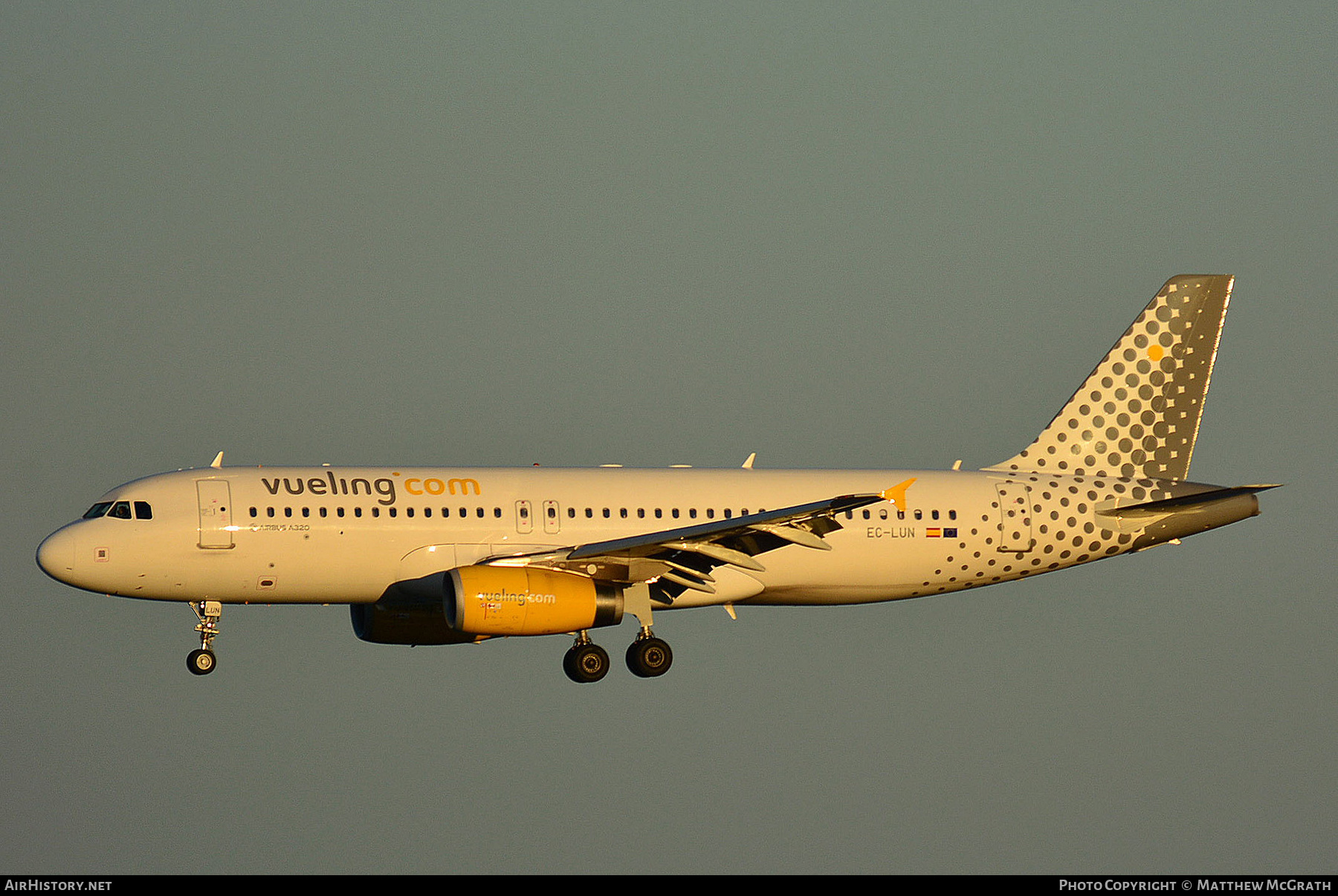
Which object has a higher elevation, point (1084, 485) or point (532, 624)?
point (1084, 485)

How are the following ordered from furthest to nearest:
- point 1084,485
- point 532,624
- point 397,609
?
point 1084,485, point 397,609, point 532,624

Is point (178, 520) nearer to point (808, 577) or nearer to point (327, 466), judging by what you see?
point (327, 466)

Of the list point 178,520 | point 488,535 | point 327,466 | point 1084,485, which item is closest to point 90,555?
point 178,520

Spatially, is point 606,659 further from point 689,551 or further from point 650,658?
point 689,551

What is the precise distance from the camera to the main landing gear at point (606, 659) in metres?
42.2

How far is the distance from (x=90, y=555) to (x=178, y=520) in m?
1.94

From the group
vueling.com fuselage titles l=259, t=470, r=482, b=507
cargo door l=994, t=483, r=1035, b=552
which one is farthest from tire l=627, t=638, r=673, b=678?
cargo door l=994, t=483, r=1035, b=552

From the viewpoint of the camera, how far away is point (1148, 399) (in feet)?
156

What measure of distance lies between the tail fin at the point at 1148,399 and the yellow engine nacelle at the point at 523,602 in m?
11.7

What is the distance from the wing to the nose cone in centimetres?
859

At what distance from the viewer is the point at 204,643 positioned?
137 feet

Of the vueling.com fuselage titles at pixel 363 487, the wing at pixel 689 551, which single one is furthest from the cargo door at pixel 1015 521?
the vueling.com fuselage titles at pixel 363 487

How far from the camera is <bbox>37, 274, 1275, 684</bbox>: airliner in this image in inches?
1592

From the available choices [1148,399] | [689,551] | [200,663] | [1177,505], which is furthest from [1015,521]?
[200,663]
